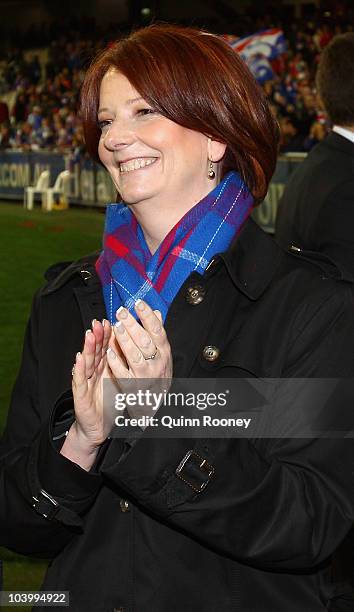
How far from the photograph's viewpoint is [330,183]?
4.27 metres

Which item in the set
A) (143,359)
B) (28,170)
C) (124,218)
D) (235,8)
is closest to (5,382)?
(124,218)

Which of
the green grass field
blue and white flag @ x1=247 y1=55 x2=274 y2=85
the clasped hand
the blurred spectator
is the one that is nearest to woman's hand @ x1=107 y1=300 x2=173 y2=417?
the clasped hand

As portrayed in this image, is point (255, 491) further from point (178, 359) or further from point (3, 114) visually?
point (3, 114)

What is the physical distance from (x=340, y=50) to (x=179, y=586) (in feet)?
9.91

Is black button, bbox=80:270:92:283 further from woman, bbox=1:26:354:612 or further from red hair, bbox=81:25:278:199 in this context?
red hair, bbox=81:25:278:199

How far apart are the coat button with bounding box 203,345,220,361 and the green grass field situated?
2.62 meters

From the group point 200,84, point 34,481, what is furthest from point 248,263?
point 34,481

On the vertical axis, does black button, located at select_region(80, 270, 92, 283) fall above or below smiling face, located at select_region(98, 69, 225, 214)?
below

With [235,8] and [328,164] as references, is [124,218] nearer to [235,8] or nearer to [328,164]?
[328,164]

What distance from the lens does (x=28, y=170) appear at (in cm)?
2595

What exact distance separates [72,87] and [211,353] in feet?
99.5

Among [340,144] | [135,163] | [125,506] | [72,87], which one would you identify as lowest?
[72,87]

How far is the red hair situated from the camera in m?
2.28

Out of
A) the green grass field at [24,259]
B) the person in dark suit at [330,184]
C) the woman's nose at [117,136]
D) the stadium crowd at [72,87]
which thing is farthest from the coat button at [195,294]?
the stadium crowd at [72,87]
